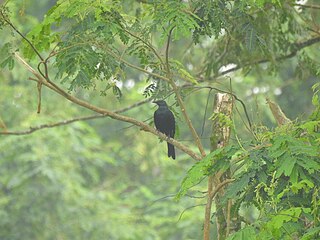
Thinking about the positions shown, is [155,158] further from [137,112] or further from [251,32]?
[251,32]

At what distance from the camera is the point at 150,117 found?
7152 mm

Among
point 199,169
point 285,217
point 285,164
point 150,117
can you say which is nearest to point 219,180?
point 199,169

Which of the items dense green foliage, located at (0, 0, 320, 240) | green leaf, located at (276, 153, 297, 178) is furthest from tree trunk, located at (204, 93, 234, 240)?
green leaf, located at (276, 153, 297, 178)

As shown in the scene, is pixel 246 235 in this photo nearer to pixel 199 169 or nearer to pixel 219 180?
pixel 199 169

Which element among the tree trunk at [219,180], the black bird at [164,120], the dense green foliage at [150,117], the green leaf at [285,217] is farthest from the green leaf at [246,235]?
the black bird at [164,120]

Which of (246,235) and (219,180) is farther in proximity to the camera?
(219,180)

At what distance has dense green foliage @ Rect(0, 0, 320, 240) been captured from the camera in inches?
192

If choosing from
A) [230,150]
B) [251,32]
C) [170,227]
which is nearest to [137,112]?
[170,227]

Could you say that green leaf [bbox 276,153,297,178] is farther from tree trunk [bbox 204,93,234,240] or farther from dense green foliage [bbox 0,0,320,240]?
tree trunk [bbox 204,93,234,240]

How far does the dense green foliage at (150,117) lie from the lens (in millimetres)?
4879

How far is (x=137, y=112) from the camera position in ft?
60.1

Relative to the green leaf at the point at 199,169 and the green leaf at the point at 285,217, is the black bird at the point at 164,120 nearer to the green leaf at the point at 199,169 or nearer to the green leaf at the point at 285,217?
the green leaf at the point at 199,169

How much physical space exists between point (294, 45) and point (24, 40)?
3114mm

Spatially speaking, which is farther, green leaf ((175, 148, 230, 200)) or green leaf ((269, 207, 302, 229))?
green leaf ((175, 148, 230, 200))
